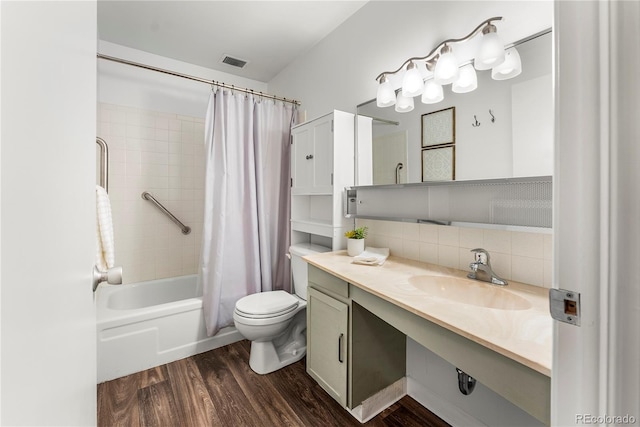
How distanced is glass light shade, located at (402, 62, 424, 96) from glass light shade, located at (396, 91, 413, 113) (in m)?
0.04

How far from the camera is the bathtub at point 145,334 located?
177 cm

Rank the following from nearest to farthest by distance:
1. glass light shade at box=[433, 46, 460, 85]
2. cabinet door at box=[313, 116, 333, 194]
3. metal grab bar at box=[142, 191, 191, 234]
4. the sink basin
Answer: the sink basin → glass light shade at box=[433, 46, 460, 85] → cabinet door at box=[313, 116, 333, 194] → metal grab bar at box=[142, 191, 191, 234]

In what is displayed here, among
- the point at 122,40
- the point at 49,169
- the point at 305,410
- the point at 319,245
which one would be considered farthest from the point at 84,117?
the point at 122,40

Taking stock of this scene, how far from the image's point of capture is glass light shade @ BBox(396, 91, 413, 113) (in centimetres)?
158

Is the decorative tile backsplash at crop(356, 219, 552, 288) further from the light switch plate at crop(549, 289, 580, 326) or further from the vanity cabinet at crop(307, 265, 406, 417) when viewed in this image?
the light switch plate at crop(549, 289, 580, 326)

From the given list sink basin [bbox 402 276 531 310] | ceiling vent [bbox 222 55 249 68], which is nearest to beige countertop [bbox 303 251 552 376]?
sink basin [bbox 402 276 531 310]

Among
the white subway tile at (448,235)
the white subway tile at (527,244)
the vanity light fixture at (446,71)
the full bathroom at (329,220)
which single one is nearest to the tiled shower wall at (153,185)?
the full bathroom at (329,220)

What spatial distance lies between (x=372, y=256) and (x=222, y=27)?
2056 millimetres

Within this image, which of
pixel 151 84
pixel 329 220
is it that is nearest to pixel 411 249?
pixel 329 220

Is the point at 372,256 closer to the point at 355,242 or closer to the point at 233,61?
the point at 355,242

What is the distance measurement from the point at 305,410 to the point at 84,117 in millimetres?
1623

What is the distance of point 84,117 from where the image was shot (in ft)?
1.69

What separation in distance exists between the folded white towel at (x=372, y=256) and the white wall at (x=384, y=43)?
0.34 metres

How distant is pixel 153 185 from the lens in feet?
8.43
